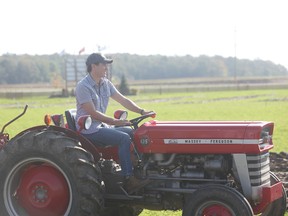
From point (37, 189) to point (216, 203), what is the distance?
2080mm

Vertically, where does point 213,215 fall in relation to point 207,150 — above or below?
below

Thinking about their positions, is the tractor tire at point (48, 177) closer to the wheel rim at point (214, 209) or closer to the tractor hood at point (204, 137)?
the tractor hood at point (204, 137)

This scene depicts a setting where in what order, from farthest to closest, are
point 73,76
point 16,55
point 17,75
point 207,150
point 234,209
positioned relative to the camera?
point 16,55
point 17,75
point 73,76
point 207,150
point 234,209

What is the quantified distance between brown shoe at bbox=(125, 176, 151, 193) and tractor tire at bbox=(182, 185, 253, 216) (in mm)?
623

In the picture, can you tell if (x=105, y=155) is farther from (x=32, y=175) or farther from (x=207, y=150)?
(x=207, y=150)

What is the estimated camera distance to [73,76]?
77750 mm

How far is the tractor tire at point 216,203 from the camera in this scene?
5648 mm

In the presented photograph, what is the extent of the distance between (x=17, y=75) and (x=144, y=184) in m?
151

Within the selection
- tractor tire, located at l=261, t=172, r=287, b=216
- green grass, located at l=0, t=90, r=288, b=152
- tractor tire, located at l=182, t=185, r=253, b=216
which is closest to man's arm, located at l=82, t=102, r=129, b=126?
tractor tire, located at l=182, t=185, r=253, b=216

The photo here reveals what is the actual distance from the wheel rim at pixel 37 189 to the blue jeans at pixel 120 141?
581 mm

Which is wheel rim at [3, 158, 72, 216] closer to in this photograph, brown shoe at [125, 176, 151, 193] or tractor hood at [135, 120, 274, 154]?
brown shoe at [125, 176, 151, 193]

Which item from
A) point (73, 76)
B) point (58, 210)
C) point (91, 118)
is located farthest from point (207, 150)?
point (73, 76)

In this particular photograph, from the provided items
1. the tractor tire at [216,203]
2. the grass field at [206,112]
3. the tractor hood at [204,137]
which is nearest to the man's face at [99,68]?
the tractor hood at [204,137]

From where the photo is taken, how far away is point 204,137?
6.08 metres
